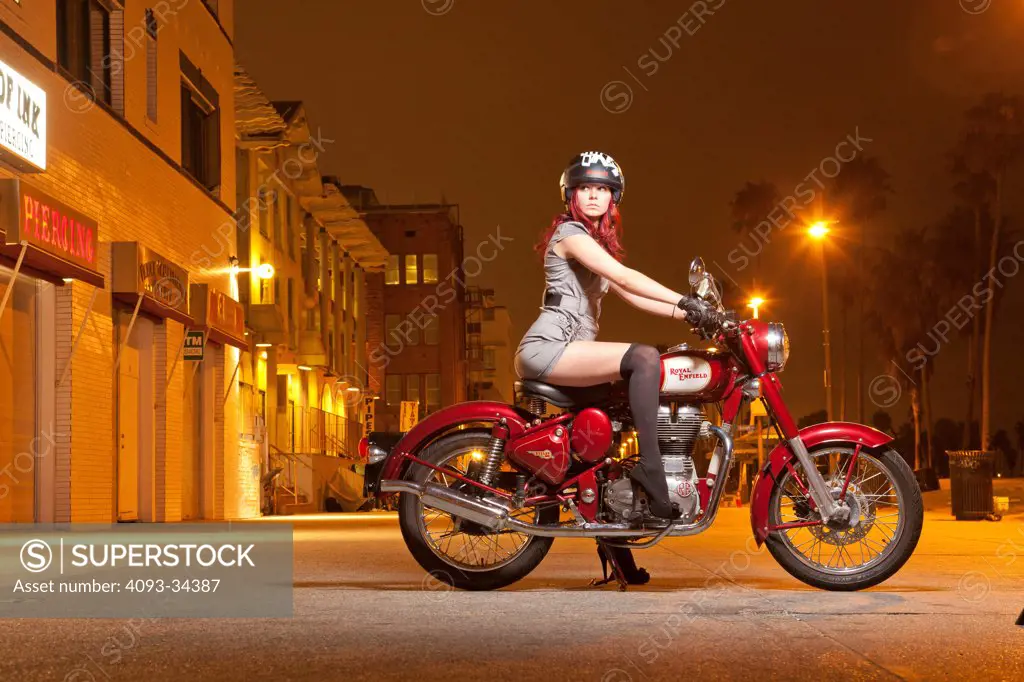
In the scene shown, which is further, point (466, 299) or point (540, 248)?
point (466, 299)

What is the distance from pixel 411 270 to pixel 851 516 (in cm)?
7934

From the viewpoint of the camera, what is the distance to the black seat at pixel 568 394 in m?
7.75

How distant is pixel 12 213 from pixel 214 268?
490 inches

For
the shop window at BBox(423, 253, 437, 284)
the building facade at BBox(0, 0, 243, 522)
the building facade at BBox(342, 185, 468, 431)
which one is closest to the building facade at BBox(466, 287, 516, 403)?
the building facade at BBox(342, 185, 468, 431)

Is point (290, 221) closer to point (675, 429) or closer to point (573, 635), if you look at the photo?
point (675, 429)

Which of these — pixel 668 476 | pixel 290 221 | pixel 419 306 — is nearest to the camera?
pixel 668 476

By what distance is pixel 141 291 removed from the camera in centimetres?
2167

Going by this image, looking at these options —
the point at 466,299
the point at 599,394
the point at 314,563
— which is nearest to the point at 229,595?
the point at 599,394

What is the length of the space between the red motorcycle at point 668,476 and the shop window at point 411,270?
258ft

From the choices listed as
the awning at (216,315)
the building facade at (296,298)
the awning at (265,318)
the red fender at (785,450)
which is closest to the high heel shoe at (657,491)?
the red fender at (785,450)

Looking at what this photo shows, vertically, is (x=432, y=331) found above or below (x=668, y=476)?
above

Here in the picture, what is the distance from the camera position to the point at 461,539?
795 cm

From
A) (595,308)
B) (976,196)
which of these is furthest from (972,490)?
(976,196)

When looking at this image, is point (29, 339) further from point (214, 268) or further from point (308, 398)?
point (308, 398)
